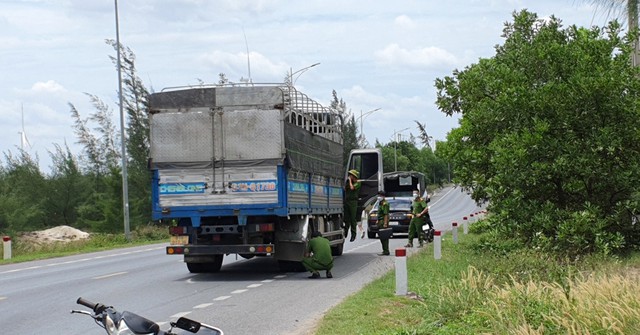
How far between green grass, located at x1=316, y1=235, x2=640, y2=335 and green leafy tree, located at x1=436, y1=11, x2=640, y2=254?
63.1 inches

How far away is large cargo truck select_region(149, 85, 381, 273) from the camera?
1758 centimetres

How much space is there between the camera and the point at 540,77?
18.8m

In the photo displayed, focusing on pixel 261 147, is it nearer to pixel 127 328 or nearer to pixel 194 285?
pixel 194 285

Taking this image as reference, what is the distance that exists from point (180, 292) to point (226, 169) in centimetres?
288

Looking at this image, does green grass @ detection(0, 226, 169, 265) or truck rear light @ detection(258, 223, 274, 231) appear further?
green grass @ detection(0, 226, 169, 265)

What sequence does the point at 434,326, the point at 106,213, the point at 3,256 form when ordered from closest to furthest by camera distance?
the point at 434,326 < the point at 3,256 < the point at 106,213

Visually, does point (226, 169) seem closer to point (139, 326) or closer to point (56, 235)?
point (139, 326)

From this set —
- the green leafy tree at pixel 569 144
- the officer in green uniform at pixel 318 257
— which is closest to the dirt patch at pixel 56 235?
the officer in green uniform at pixel 318 257

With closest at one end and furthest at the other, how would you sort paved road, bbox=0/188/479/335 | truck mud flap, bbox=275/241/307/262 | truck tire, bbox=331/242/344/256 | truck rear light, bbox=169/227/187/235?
paved road, bbox=0/188/479/335, truck rear light, bbox=169/227/187/235, truck mud flap, bbox=275/241/307/262, truck tire, bbox=331/242/344/256

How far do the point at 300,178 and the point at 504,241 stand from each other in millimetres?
5575

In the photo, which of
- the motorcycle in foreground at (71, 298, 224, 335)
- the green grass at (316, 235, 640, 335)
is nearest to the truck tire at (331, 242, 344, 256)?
the green grass at (316, 235, 640, 335)

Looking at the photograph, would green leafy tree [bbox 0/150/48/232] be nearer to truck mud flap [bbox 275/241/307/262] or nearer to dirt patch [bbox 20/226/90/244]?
dirt patch [bbox 20/226/90/244]

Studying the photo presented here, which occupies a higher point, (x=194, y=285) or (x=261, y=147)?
(x=261, y=147)

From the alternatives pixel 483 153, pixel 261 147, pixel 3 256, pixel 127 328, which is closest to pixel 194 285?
pixel 261 147
